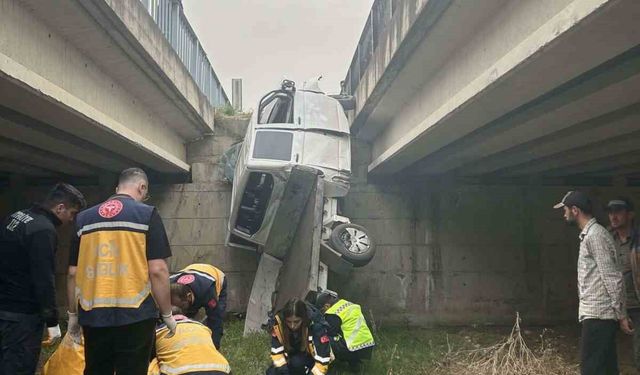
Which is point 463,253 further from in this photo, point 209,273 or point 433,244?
point 209,273

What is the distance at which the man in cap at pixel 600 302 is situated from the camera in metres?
3.73

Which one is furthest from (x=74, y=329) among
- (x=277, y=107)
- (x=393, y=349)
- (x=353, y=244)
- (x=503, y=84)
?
(x=277, y=107)

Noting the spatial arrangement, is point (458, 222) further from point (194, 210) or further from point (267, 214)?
point (194, 210)

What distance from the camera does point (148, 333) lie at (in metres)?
3.04

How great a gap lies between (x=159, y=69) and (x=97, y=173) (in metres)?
3.66

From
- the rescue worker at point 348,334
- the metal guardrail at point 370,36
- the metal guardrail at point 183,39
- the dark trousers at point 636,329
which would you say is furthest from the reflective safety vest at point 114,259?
the dark trousers at point 636,329

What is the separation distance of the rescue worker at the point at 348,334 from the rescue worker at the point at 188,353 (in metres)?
2.29

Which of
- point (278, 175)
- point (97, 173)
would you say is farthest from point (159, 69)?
point (97, 173)

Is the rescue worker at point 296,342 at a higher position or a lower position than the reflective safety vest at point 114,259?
lower

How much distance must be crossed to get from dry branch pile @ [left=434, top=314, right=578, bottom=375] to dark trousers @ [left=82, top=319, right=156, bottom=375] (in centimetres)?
367

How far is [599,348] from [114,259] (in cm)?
337

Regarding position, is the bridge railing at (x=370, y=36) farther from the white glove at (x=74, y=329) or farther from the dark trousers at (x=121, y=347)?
the white glove at (x=74, y=329)

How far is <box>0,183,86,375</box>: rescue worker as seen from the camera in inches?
133

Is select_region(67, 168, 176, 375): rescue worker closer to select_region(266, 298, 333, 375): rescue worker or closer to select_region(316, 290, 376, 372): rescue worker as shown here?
select_region(266, 298, 333, 375): rescue worker
